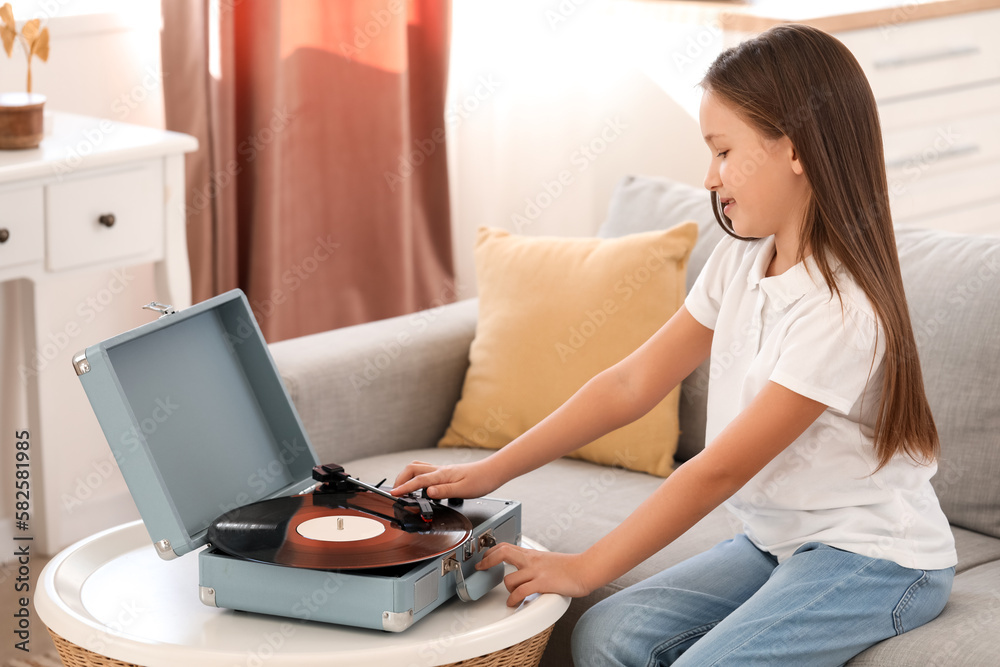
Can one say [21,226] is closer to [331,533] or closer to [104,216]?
[104,216]

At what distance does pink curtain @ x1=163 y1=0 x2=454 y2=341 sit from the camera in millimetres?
2328

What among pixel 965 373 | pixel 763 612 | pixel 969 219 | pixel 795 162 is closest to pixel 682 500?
pixel 763 612

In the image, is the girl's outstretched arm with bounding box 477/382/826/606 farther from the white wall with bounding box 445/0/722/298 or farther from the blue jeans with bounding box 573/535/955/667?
the white wall with bounding box 445/0/722/298

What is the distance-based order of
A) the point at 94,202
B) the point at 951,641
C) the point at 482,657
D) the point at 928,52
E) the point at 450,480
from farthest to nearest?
the point at 928,52 → the point at 94,202 → the point at 450,480 → the point at 951,641 → the point at 482,657

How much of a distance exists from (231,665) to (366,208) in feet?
5.82

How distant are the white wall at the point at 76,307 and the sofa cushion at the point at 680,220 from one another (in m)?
1.06

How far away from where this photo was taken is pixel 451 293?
2.94 meters

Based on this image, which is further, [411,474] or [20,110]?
[20,110]

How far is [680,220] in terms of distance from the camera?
1884 mm

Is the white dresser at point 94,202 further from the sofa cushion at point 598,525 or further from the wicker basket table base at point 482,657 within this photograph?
the wicker basket table base at point 482,657

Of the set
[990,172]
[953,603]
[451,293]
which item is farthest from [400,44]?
[953,603]

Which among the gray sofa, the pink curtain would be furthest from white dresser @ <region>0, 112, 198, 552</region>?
the gray sofa

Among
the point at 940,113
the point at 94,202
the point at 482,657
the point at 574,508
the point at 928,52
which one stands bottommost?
the point at 574,508

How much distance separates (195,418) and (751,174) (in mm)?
655
